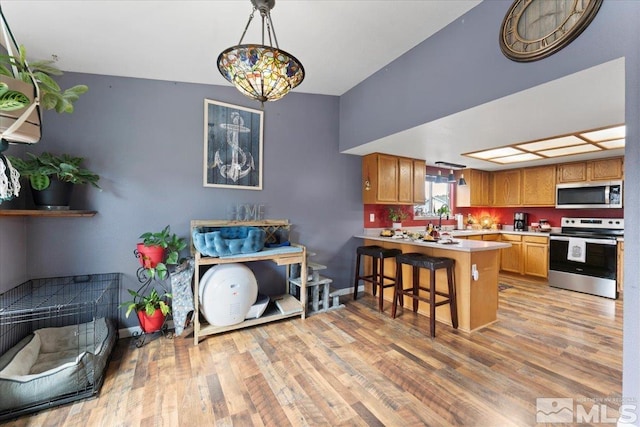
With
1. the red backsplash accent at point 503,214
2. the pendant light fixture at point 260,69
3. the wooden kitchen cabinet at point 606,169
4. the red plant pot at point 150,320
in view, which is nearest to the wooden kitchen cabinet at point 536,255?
the red backsplash accent at point 503,214

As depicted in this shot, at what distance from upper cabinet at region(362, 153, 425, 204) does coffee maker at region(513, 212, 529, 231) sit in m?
2.49

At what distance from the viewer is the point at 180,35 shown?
7.18 ft

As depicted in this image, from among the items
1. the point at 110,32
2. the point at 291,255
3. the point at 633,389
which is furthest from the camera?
the point at 291,255

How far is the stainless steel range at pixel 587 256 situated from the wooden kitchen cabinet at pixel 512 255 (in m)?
0.55

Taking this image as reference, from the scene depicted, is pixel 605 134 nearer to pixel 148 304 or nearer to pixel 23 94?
pixel 23 94

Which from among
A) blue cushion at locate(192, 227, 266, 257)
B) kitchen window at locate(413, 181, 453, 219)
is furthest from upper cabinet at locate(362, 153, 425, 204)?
blue cushion at locate(192, 227, 266, 257)

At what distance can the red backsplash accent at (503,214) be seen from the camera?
430 centimetres

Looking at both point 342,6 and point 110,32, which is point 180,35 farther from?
point 342,6

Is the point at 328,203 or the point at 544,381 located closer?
the point at 544,381

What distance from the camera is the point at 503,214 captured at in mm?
5695

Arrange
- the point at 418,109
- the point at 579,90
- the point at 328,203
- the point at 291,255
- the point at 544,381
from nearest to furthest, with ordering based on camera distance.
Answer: the point at 579,90 → the point at 544,381 → the point at 418,109 → the point at 291,255 → the point at 328,203

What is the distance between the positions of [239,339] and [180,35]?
2710mm

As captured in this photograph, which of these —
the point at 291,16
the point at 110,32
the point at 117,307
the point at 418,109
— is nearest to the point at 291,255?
the point at 117,307

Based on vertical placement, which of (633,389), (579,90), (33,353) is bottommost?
(33,353)
